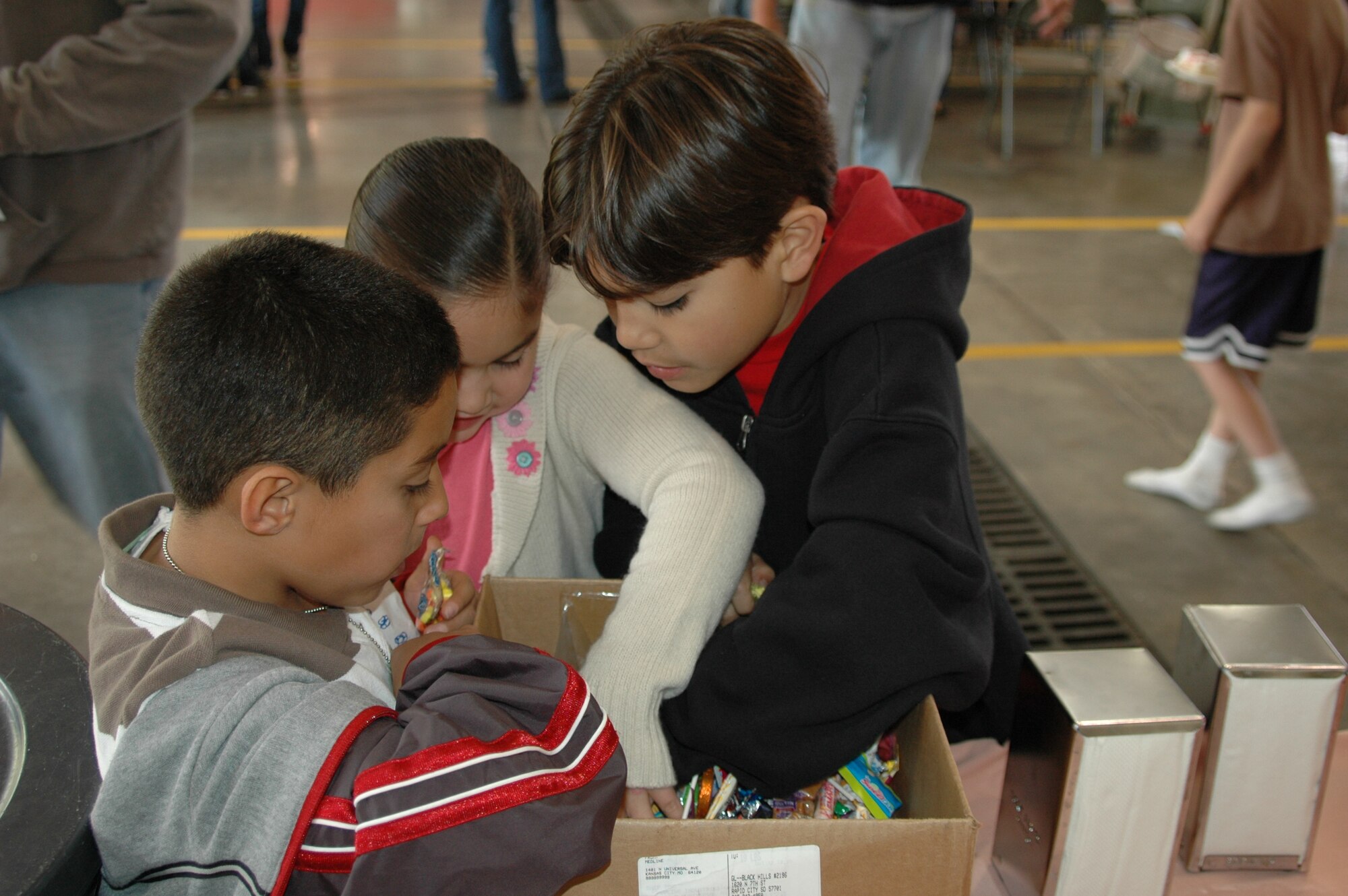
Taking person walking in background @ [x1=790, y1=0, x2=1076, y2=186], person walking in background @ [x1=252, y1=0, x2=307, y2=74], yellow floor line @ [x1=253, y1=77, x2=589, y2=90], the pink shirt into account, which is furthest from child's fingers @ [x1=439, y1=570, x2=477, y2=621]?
person walking in background @ [x1=252, y1=0, x2=307, y2=74]

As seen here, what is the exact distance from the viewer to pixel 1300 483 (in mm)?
2994

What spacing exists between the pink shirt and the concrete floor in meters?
1.51

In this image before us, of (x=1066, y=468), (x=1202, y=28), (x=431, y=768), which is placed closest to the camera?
(x=431, y=768)

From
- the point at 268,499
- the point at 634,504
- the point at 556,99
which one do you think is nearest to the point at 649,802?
the point at 634,504

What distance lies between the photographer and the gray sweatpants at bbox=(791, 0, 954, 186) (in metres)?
3.74

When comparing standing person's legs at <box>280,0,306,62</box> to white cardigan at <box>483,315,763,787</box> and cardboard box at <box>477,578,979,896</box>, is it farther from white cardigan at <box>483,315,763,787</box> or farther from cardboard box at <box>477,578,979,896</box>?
cardboard box at <box>477,578,979,896</box>

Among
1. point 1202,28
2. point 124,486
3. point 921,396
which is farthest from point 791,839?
point 1202,28

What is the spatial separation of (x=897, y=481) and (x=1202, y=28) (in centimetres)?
676

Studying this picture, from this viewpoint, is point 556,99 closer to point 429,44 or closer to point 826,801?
point 429,44

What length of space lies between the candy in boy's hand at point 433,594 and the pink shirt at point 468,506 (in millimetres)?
179

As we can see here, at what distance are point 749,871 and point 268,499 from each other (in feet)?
1.74

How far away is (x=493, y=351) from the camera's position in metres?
1.32

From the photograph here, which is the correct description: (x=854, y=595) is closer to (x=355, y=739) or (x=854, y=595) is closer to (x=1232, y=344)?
(x=355, y=739)

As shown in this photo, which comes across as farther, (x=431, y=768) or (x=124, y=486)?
(x=124, y=486)
